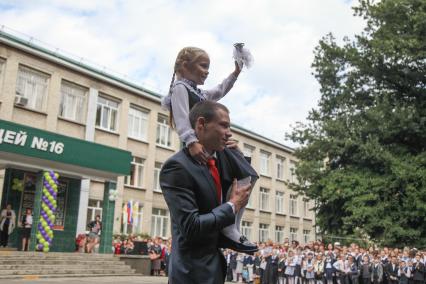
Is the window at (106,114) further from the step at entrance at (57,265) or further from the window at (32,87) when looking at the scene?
the step at entrance at (57,265)

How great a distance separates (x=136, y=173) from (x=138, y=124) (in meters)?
3.56

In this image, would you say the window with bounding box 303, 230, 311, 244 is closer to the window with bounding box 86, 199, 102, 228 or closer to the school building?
the school building

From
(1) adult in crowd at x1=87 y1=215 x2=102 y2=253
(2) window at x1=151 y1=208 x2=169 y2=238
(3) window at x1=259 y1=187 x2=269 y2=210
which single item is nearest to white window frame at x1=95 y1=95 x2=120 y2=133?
(2) window at x1=151 y1=208 x2=169 y2=238

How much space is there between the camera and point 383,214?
2442 cm

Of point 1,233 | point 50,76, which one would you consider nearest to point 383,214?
point 1,233

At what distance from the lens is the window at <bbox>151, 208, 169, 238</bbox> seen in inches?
1394

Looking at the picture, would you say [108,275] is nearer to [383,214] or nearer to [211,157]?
[383,214]

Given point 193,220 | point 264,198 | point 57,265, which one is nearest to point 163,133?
point 264,198

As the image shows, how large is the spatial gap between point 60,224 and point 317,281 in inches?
481

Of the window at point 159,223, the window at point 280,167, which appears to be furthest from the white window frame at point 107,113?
the window at point 280,167

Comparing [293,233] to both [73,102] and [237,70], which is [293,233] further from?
[237,70]

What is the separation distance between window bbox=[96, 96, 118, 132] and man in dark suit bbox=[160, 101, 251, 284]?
99.5 ft

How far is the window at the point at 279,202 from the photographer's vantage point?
5081 cm

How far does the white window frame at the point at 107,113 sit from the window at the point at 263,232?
20390 millimetres
